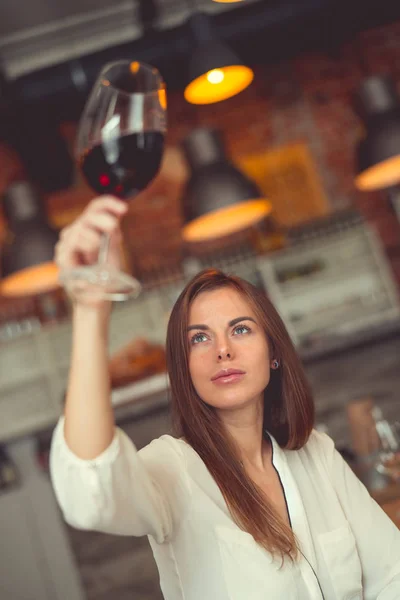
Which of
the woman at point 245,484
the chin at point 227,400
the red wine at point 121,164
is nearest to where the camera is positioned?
the red wine at point 121,164

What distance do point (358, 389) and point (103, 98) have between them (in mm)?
4213

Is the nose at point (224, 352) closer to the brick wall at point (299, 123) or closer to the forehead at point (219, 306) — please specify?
the forehead at point (219, 306)

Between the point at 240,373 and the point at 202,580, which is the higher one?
the point at 240,373

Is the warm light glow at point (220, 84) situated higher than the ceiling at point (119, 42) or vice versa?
the ceiling at point (119, 42)

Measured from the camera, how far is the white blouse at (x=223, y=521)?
29.9 inches

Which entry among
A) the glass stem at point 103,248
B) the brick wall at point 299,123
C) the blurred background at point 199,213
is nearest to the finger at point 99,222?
the glass stem at point 103,248

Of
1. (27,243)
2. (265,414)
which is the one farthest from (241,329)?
(27,243)

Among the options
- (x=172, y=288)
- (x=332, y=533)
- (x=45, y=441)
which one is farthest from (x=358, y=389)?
(x=332, y=533)

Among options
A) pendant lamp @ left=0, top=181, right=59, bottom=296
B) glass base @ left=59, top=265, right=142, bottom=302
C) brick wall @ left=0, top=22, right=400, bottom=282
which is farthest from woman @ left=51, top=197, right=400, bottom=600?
brick wall @ left=0, top=22, right=400, bottom=282

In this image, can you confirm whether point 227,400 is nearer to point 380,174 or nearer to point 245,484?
point 245,484

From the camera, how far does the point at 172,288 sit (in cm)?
508

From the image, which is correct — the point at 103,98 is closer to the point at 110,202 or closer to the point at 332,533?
the point at 110,202

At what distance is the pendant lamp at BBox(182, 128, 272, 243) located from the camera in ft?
10.3

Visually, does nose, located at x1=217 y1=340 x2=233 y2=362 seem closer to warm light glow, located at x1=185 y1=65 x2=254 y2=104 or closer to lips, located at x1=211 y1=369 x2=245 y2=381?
lips, located at x1=211 y1=369 x2=245 y2=381
